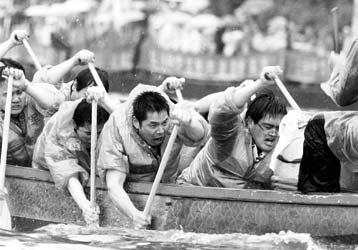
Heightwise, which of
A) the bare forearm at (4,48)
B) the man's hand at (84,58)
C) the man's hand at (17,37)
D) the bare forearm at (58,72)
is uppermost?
the man's hand at (17,37)

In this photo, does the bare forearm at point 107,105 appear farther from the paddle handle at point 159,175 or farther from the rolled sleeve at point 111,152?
the paddle handle at point 159,175

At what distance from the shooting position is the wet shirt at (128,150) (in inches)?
419

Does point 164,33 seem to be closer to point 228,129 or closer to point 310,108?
point 310,108

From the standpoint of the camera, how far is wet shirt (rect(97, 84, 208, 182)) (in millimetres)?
10633

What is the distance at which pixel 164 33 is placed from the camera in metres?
25.2

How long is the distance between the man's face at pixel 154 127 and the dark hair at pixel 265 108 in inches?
21.4

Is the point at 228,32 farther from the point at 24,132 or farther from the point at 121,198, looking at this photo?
the point at 121,198

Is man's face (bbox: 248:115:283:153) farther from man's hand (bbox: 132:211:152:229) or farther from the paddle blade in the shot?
the paddle blade

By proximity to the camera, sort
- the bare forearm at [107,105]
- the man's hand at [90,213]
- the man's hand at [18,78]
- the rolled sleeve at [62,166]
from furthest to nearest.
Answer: the man's hand at [18,78]
the bare forearm at [107,105]
the rolled sleeve at [62,166]
the man's hand at [90,213]

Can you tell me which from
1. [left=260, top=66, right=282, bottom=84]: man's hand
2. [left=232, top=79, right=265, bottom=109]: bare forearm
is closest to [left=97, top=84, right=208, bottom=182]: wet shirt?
[left=232, top=79, right=265, bottom=109]: bare forearm

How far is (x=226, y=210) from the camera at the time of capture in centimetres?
1021

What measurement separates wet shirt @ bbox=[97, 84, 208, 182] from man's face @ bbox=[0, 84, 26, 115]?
1315mm

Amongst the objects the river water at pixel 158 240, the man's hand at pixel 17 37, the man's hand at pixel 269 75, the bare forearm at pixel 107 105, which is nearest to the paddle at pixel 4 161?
the river water at pixel 158 240

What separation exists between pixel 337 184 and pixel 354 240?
16.5 inches
